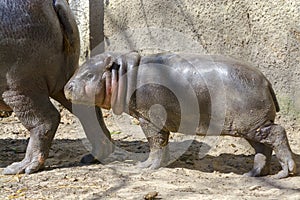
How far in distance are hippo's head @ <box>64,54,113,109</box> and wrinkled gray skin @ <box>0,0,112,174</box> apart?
0.51 feet

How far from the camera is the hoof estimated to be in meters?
3.95

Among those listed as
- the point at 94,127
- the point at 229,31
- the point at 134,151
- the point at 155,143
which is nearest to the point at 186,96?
the point at 155,143

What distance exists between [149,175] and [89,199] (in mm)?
582

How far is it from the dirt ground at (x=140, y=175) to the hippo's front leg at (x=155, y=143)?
0.06 metres

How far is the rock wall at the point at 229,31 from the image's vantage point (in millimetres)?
4422

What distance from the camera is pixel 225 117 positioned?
11.3ft

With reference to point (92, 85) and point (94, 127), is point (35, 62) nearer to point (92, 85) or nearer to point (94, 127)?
point (92, 85)

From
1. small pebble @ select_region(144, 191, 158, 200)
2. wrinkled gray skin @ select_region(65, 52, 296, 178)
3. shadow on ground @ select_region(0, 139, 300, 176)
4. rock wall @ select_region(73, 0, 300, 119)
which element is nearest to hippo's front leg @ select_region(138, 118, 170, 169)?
wrinkled gray skin @ select_region(65, 52, 296, 178)

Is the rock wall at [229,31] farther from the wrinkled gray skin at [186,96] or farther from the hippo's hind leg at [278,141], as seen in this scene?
the hippo's hind leg at [278,141]

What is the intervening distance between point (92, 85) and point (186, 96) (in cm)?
57

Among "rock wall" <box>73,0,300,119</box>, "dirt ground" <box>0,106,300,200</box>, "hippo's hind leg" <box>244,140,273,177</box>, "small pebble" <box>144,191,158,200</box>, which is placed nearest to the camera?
"small pebble" <box>144,191,158,200</box>

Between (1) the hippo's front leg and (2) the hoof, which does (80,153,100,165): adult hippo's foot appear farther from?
(1) the hippo's front leg

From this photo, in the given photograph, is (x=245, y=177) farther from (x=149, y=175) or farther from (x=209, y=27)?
(x=209, y=27)

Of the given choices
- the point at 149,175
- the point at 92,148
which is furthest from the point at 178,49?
the point at 149,175
